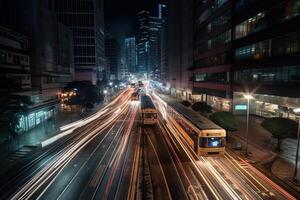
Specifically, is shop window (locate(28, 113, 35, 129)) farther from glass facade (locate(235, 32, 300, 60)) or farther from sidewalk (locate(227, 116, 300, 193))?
glass facade (locate(235, 32, 300, 60))

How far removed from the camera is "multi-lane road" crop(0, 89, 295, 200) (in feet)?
62.4

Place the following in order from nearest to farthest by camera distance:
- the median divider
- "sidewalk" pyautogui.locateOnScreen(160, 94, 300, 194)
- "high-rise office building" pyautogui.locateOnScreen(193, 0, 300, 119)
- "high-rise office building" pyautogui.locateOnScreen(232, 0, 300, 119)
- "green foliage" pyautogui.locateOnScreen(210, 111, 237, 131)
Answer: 1. "sidewalk" pyautogui.locateOnScreen(160, 94, 300, 194)
2. "green foliage" pyautogui.locateOnScreen(210, 111, 237, 131)
3. the median divider
4. "high-rise office building" pyautogui.locateOnScreen(232, 0, 300, 119)
5. "high-rise office building" pyautogui.locateOnScreen(193, 0, 300, 119)

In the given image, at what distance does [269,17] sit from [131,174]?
35.0 m

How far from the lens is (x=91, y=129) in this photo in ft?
146

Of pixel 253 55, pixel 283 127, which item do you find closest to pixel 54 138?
pixel 283 127

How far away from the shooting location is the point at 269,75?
42.1 m

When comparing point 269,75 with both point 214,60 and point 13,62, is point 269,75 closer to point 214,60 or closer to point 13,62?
point 214,60

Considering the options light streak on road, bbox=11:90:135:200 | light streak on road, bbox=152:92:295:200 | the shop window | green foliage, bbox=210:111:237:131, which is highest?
green foliage, bbox=210:111:237:131

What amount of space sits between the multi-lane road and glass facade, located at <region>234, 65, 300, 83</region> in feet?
54.2

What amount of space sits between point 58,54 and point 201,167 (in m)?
71.9

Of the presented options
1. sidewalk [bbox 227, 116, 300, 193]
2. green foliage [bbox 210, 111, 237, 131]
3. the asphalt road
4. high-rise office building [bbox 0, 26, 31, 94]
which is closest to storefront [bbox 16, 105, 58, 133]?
high-rise office building [bbox 0, 26, 31, 94]

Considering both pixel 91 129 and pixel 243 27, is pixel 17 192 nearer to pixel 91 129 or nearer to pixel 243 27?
pixel 91 129

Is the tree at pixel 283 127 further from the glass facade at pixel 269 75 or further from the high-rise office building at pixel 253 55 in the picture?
the glass facade at pixel 269 75

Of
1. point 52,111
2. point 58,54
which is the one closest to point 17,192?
point 52,111
